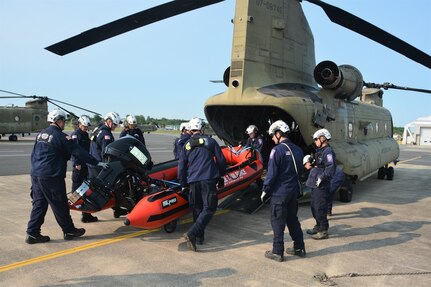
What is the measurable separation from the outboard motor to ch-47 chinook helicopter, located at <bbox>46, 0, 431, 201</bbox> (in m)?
2.90

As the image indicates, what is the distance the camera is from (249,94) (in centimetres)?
790

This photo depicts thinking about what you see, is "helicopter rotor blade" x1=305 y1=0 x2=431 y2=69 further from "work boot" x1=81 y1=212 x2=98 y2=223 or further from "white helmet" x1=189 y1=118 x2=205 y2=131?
"work boot" x1=81 y1=212 x2=98 y2=223

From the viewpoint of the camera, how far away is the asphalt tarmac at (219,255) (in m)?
4.06

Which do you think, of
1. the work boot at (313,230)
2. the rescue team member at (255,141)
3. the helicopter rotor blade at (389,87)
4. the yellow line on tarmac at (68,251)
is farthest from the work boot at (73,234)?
the helicopter rotor blade at (389,87)

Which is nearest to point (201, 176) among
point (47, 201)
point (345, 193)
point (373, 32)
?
point (47, 201)

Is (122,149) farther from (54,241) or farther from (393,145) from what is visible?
(393,145)

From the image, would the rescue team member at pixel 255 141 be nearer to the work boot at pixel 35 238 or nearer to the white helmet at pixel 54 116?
the white helmet at pixel 54 116

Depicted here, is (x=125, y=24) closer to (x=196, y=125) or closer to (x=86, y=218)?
(x=196, y=125)

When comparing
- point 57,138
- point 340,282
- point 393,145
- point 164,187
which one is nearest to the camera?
point 340,282

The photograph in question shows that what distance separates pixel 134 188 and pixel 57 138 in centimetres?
147

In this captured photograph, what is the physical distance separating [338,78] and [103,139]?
5978 mm

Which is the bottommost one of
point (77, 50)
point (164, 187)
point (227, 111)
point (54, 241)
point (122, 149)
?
point (54, 241)

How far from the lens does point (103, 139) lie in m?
6.57

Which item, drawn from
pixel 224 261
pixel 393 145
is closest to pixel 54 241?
pixel 224 261
